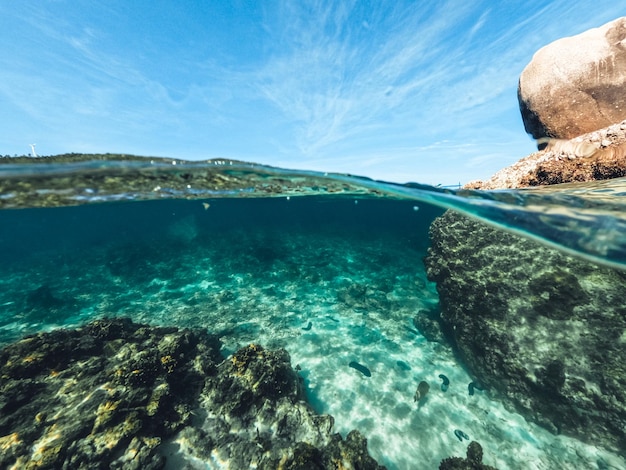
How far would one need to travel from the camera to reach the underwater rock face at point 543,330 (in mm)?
7875

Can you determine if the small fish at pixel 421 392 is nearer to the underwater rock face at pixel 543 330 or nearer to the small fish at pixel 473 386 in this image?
the small fish at pixel 473 386

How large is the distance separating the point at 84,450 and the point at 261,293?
1182 centimetres

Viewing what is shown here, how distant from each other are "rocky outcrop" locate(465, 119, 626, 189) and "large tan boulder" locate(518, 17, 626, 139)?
62 centimetres

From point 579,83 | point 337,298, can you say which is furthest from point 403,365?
point 579,83

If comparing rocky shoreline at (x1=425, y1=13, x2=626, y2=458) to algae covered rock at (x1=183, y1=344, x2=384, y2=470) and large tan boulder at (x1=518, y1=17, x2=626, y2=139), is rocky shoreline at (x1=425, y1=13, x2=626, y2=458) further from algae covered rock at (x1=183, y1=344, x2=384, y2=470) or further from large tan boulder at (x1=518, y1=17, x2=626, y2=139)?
algae covered rock at (x1=183, y1=344, x2=384, y2=470)

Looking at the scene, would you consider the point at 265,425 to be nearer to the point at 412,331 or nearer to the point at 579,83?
the point at 412,331

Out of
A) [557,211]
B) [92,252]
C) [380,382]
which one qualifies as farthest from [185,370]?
[92,252]

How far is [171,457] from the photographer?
702cm

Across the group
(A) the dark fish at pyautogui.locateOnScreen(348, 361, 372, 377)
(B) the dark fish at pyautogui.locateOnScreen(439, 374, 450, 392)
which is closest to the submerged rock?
(B) the dark fish at pyautogui.locateOnScreen(439, 374, 450, 392)

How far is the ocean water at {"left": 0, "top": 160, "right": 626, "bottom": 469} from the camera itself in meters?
7.90

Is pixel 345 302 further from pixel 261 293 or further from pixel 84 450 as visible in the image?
pixel 84 450

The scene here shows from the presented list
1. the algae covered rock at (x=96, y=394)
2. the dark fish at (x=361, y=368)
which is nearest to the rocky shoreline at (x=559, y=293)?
the dark fish at (x=361, y=368)

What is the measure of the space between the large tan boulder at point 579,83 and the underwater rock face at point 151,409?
1106 cm

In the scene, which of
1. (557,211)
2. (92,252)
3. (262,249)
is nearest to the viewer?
(557,211)
